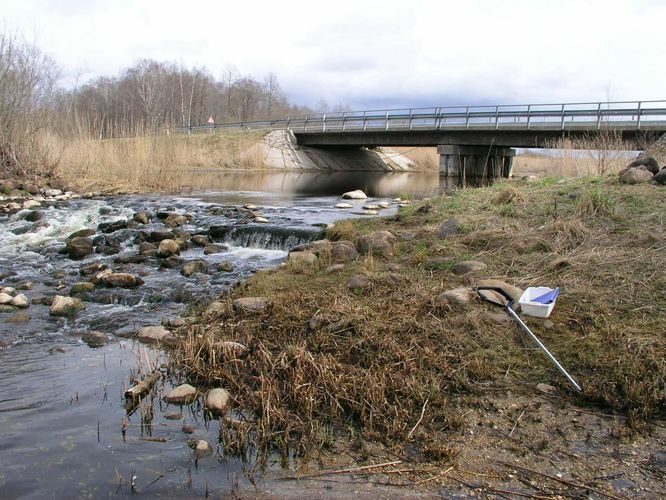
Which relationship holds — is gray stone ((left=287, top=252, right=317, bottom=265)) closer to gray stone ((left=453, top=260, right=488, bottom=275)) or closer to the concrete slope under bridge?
gray stone ((left=453, top=260, right=488, bottom=275))

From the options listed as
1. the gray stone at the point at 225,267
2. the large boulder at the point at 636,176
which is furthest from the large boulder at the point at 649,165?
the gray stone at the point at 225,267

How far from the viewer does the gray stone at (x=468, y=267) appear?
604 centimetres

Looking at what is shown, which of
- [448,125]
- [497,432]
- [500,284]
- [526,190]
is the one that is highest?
[448,125]

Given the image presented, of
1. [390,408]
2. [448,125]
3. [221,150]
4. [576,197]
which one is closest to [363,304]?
[390,408]

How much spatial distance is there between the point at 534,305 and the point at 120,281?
5430mm

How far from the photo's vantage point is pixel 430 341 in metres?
4.42

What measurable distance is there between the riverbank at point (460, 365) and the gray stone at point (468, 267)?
0.8 inches

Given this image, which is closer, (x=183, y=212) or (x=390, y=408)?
(x=390, y=408)

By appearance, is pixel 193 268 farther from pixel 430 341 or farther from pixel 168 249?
pixel 430 341

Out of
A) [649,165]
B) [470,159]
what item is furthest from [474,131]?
[649,165]

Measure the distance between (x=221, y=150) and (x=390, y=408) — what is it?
1548 inches

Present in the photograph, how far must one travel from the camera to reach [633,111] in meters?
22.3

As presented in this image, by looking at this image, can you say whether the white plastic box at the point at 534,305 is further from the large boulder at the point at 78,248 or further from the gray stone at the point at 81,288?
the large boulder at the point at 78,248

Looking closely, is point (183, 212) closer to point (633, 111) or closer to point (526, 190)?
point (526, 190)
